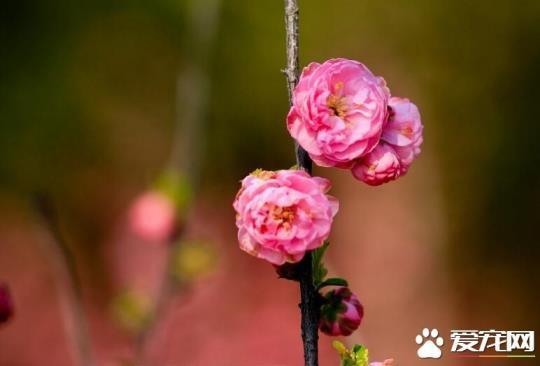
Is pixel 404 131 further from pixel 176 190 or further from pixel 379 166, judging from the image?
pixel 176 190

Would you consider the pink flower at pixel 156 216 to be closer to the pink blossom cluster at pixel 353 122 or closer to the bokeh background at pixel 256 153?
the pink blossom cluster at pixel 353 122

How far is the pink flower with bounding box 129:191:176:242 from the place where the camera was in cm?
90

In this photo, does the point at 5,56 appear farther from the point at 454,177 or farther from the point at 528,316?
the point at 528,316

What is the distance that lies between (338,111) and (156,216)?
0.51 meters

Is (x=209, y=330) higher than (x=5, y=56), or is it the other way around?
(x=5, y=56)

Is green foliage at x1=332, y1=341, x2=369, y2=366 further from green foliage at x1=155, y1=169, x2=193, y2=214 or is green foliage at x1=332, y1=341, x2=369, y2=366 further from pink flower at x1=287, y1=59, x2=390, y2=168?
green foliage at x1=155, y1=169, x2=193, y2=214

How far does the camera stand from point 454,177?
7.27 feet

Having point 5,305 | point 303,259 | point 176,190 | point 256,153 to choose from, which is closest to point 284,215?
point 303,259

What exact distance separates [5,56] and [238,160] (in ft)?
2.13

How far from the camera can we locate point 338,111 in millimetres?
491

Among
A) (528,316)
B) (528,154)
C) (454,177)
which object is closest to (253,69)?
(454,177)

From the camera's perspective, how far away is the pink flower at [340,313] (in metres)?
0.48

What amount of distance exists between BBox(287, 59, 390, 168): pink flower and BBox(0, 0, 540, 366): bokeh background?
5.34 ft

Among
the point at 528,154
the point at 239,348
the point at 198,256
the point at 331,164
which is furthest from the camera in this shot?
the point at 528,154
